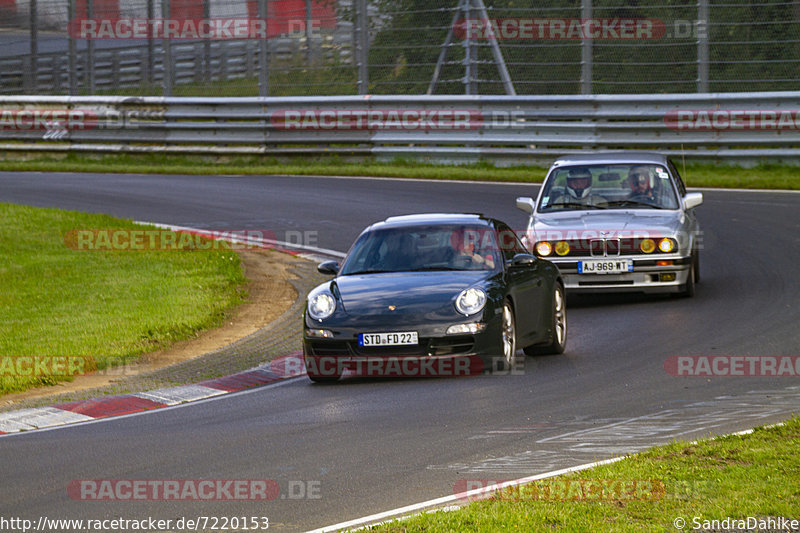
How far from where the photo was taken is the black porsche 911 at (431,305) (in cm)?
1007

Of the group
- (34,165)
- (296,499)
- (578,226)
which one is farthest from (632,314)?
(34,165)

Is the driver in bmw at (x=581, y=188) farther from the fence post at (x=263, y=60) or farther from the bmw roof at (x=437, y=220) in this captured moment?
the fence post at (x=263, y=60)

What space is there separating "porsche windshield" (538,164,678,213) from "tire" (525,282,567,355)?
9.76 ft

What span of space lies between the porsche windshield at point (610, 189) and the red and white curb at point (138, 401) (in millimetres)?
4740

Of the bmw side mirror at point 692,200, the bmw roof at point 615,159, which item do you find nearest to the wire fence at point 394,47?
the bmw roof at point 615,159

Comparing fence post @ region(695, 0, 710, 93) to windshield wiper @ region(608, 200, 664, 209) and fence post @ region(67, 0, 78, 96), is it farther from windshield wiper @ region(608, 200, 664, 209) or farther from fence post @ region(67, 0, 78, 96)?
fence post @ region(67, 0, 78, 96)

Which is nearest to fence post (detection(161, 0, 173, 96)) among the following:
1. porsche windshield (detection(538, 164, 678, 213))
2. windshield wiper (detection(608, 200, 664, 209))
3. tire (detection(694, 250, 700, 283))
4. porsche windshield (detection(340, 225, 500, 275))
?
porsche windshield (detection(538, 164, 678, 213))

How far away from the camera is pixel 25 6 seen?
29.3 m

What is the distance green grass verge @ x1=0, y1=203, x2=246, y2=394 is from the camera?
1177 cm

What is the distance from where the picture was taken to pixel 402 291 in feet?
34.1

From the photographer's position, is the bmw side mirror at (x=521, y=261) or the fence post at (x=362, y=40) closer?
the bmw side mirror at (x=521, y=261)

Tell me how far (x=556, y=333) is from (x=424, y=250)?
1.43 m

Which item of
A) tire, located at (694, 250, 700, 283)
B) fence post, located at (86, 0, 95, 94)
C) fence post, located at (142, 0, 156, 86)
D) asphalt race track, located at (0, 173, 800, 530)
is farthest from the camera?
fence post, located at (86, 0, 95, 94)

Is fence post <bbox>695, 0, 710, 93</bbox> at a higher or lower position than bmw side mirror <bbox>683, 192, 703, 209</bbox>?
higher
